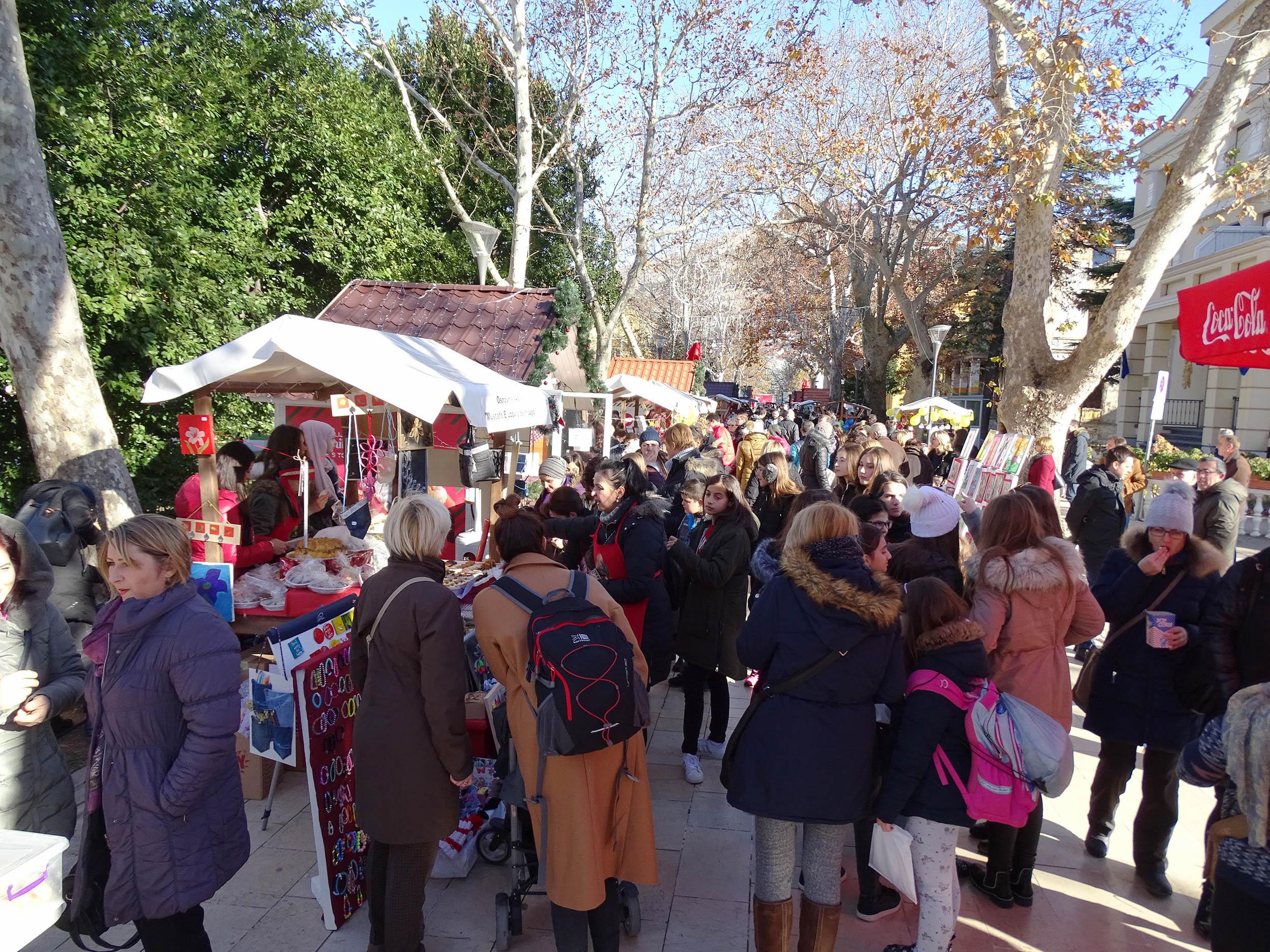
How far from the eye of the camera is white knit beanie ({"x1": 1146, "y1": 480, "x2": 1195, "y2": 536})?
3.16 m

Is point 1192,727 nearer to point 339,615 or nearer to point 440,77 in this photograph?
point 339,615

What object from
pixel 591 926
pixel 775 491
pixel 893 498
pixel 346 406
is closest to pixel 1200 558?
pixel 893 498

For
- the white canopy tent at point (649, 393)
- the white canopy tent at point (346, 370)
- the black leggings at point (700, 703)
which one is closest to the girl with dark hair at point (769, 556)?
the black leggings at point (700, 703)

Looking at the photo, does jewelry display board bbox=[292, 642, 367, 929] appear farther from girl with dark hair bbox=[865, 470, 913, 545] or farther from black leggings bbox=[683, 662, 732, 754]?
girl with dark hair bbox=[865, 470, 913, 545]

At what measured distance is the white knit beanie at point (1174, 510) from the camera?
3156 mm

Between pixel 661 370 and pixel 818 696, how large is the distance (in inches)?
732

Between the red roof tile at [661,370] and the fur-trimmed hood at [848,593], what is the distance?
17676 millimetres

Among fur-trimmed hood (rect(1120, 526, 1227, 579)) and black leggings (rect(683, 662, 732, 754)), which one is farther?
black leggings (rect(683, 662, 732, 754))

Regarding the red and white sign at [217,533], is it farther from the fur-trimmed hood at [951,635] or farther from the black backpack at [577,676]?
the fur-trimmed hood at [951,635]

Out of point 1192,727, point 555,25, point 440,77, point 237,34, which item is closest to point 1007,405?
point 1192,727

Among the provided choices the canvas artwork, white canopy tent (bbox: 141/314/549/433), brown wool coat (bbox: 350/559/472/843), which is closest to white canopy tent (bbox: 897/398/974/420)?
white canopy tent (bbox: 141/314/549/433)

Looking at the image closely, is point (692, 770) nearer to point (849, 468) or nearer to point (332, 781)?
point (332, 781)

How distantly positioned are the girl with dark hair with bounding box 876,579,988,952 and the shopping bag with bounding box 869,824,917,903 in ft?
0.15

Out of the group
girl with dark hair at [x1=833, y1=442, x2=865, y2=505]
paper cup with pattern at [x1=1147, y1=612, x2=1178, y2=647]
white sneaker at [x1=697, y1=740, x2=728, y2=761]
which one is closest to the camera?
paper cup with pattern at [x1=1147, y1=612, x2=1178, y2=647]
